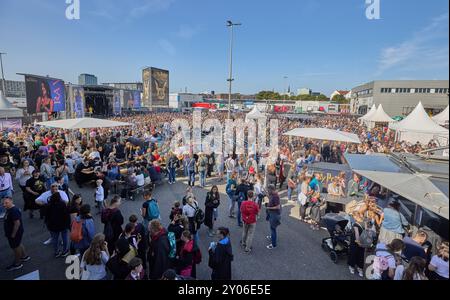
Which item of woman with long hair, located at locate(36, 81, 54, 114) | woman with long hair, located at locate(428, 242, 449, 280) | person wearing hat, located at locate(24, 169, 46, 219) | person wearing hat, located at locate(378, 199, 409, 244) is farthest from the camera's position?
woman with long hair, located at locate(36, 81, 54, 114)

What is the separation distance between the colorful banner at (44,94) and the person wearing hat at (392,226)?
2402 cm

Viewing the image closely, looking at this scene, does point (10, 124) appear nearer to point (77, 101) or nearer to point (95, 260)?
point (77, 101)

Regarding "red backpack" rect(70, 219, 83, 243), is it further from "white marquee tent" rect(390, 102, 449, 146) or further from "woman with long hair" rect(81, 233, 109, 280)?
"white marquee tent" rect(390, 102, 449, 146)

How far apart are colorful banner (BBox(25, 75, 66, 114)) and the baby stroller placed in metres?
23.1

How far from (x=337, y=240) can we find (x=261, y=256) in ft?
5.28

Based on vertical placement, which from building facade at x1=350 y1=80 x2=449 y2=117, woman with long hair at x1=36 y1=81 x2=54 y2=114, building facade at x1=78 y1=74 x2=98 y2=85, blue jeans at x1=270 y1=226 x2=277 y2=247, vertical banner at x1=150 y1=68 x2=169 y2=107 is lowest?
blue jeans at x1=270 y1=226 x2=277 y2=247

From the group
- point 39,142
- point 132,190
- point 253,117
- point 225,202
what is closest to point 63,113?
point 39,142

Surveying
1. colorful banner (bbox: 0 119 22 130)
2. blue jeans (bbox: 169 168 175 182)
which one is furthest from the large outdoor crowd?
colorful banner (bbox: 0 119 22 130)

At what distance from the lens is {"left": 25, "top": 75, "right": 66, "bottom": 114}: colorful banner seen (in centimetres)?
1915

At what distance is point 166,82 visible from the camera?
52469 millimetres

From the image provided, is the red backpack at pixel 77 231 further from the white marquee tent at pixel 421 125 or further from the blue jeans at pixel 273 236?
the white marquee tent at pixel 421 125

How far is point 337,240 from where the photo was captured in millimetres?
4996

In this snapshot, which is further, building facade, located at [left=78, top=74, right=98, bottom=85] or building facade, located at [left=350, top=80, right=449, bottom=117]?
building facade, located at [left=78, top=74, right=98, bottom=85]

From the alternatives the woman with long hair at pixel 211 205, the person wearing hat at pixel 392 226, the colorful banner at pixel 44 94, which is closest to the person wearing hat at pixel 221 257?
the woman with long hair at pixel 211 205
